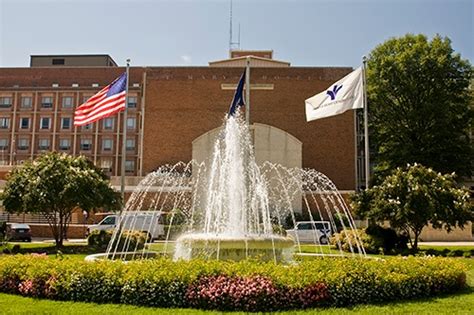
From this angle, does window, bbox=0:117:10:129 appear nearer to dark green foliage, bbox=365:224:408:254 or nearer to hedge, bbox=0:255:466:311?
dark green foliage, bbox=365:224:408:254

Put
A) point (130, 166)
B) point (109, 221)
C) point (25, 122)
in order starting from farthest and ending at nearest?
point (25, 122), point (130, 166), point (109, 221)

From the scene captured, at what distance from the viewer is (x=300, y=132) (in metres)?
45.9

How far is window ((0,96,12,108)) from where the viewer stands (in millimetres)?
69188

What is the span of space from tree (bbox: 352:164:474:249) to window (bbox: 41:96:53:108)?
5791cm

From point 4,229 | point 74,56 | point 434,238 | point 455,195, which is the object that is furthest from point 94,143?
point 455,195

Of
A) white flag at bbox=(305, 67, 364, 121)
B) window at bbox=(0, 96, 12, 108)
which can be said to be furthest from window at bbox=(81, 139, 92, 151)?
white flag at bbox=(305, 67, 364, 121)

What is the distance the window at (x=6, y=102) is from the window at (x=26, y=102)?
1.70 metres

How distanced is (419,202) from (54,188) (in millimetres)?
15707

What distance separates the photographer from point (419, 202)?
2019 centimetres

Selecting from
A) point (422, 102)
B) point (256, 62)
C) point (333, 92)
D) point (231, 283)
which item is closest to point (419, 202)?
point (333, 92)

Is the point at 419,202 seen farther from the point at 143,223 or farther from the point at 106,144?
the point at 106,144

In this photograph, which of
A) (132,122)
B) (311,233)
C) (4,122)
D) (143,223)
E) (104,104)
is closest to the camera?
(104,104)

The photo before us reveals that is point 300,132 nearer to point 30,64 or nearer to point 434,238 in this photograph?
point 434,238

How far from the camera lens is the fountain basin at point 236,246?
38.4ft
